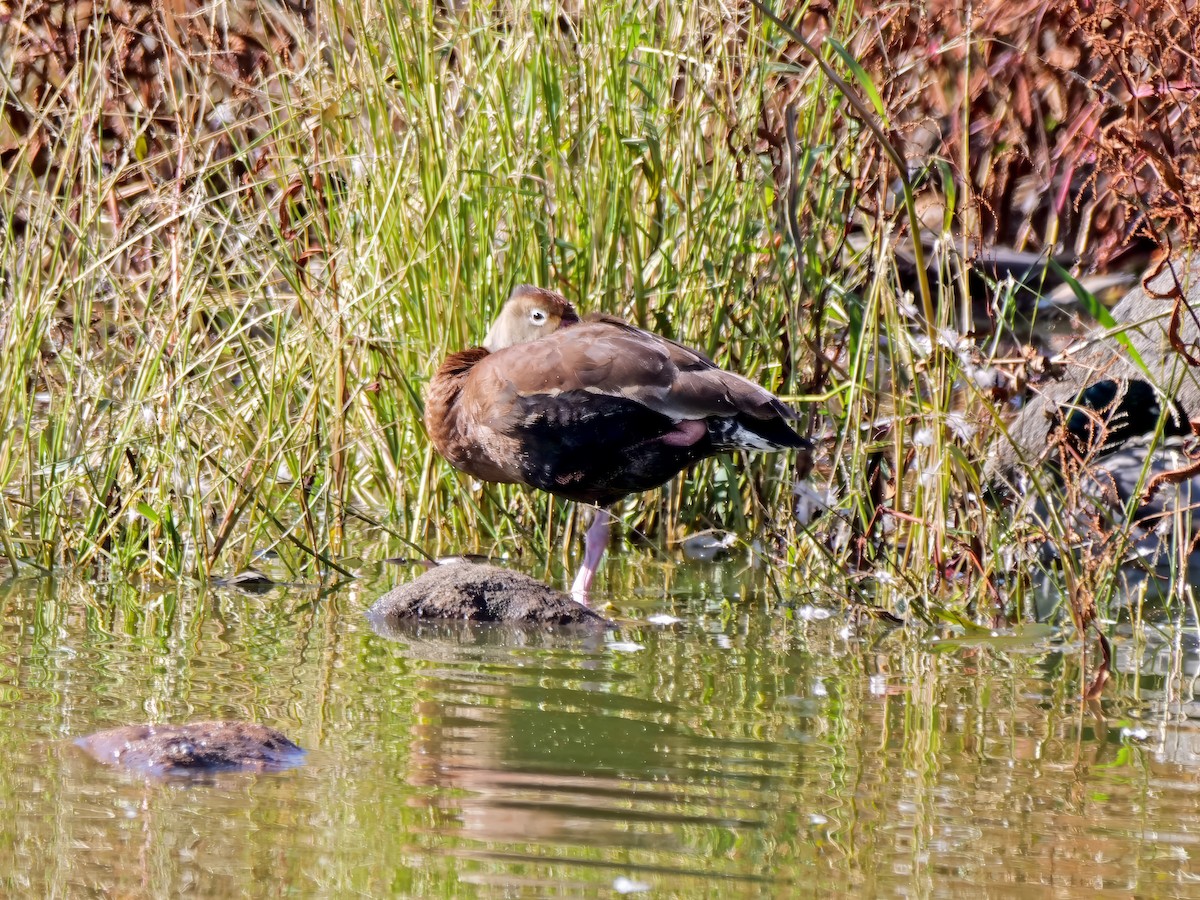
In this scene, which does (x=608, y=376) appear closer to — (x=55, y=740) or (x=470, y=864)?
(x=55, y=740)

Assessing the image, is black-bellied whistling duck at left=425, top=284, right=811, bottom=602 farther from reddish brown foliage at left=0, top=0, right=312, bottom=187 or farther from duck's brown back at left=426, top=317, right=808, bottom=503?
reddish brown foliage at left=0, top=0, right=312, bottom=187

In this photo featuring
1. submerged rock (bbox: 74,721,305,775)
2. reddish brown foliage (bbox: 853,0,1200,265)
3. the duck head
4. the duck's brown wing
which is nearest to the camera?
submerged rock (bbox: 74,721,305,775)

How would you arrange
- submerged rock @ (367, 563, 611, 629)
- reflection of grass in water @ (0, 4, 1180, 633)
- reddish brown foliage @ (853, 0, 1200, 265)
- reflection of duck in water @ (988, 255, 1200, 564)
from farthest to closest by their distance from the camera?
1. reddish brown foliage @ (853, 0, 1200, 265)
2. reflection of duck in water @ (988, 255, 1200, 564)
3. reflection of grass in water @ (0, 4, 1180, 633)
4. submerged rock @ (367, 563, 611, 629)

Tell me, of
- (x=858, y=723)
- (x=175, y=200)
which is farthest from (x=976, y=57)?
(x=858, y=723)

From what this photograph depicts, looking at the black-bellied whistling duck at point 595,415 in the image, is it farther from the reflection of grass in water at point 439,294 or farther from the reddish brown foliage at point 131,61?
the reddish brown foliage at point 131,61

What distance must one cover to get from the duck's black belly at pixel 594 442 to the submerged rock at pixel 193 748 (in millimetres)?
2108

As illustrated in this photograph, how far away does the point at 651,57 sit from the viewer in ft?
19.9

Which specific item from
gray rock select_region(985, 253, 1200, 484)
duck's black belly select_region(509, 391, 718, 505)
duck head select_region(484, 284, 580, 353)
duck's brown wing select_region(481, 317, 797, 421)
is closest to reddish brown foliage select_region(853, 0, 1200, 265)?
gray rock select_region(985, 253, 1200, 484)

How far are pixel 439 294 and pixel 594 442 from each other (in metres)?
1.16

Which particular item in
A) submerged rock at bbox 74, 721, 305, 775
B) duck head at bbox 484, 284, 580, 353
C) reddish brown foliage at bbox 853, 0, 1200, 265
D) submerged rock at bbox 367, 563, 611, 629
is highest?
reddish brown foliage at bbox 853, 0, 1200, 265

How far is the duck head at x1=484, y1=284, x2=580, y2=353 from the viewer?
225 inches

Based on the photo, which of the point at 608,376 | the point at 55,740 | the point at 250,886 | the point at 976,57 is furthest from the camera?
the point at 976,57

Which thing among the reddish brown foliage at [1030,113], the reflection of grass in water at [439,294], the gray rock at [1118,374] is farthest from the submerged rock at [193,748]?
the reddish brown foliage at [1030,113]

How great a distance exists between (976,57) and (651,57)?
2512mm
